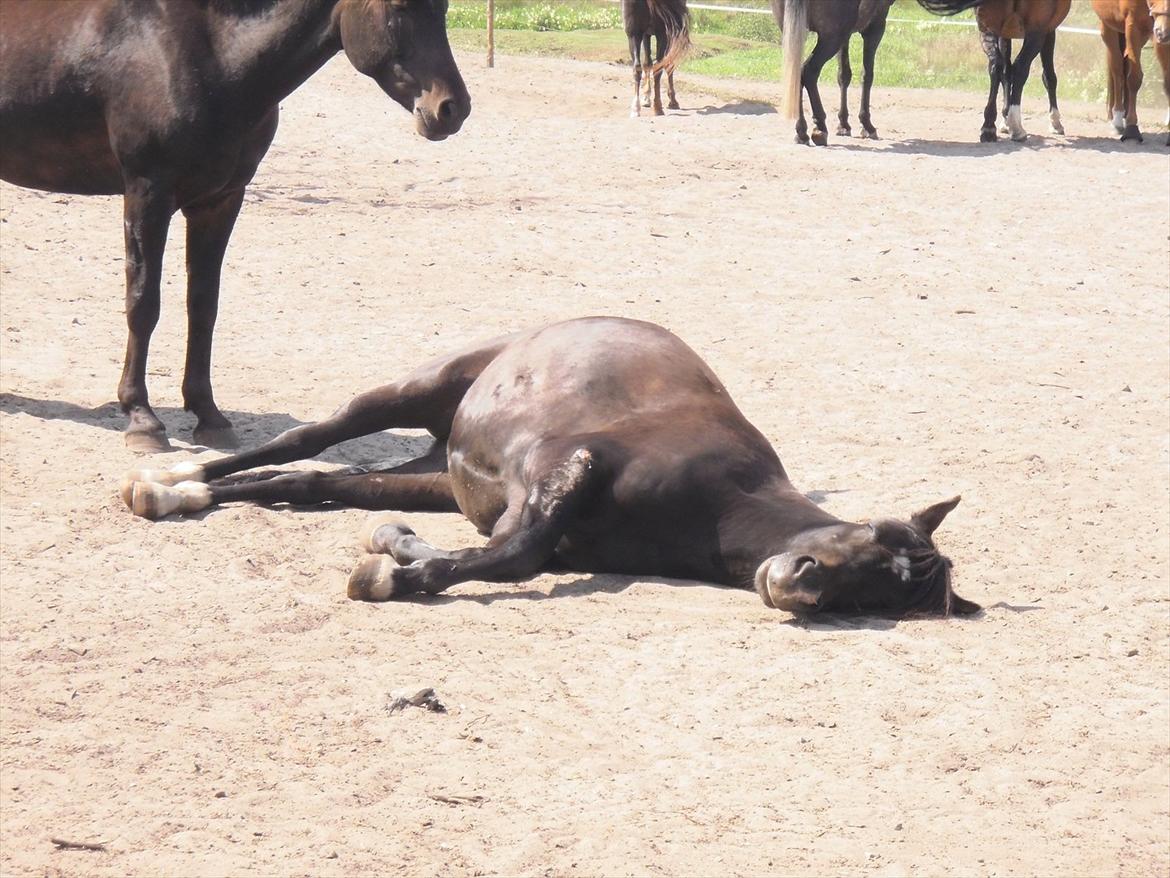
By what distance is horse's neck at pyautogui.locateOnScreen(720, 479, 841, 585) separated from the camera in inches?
202

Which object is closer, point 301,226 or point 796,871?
point 796,871

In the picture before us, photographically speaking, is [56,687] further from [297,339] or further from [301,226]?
[301,226]

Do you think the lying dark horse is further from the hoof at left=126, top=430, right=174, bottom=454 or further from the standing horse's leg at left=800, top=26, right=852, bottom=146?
the standing horse's leg at left=800, top=26, right=852, bottom=146

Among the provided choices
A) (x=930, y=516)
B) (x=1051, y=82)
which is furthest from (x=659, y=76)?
(x=930, y=516)

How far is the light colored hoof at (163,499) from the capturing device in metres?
5.80

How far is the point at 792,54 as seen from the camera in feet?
50.9

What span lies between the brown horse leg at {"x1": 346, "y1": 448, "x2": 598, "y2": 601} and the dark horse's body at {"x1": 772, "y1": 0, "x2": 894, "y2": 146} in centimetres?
1073

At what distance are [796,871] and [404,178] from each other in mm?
9686

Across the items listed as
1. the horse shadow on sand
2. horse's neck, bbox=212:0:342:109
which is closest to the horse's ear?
the horse shadow on sand

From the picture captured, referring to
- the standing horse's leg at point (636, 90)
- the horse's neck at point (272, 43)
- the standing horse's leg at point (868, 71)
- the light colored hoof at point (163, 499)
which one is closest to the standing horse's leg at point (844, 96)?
the standing horse's leg at point (868, 71)

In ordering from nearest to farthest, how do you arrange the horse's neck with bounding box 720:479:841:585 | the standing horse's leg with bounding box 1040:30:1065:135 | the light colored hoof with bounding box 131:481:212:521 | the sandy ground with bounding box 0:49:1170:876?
the sandy ground with bounding box 0:49:1170:876 → the horse's neck with bounding box 720:479:841:585 → the light colored hoof with bounding box 131:481:212:521 → the standing horse's leg with bounding box 1040:30:1065:135

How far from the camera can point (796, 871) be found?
3547mm

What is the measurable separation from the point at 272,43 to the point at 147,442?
1.69 m

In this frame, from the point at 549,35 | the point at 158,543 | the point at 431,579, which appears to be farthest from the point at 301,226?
the point at 549,35
